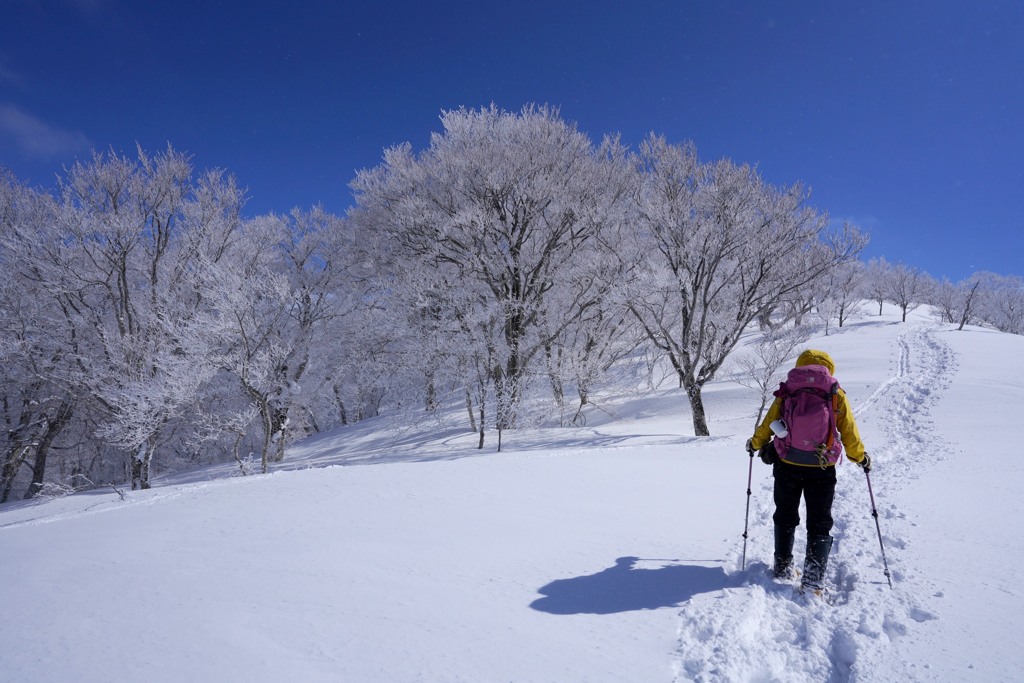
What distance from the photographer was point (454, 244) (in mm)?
16047

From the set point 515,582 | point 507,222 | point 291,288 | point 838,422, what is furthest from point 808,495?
point 291,288

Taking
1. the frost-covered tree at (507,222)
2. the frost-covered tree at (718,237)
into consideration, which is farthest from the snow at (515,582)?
the frost-covered tree at (507,222)

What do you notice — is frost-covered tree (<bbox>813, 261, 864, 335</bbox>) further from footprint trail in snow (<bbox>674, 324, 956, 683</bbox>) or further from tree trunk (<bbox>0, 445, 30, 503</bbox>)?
tree trunk (<bbox>0, 445, 30, 503</bbox>)

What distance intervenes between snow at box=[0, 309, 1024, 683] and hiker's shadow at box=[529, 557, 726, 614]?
0.07 feet

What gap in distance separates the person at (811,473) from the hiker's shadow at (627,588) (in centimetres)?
57

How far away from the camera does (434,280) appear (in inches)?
624

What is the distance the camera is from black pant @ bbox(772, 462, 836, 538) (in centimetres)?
334

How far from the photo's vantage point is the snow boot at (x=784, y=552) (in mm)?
3381

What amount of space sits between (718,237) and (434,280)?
356 inches

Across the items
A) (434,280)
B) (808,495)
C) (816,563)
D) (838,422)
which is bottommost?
(816,563)

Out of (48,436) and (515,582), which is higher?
(515,582)

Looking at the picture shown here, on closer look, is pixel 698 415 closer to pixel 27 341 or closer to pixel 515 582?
pixel 515 582

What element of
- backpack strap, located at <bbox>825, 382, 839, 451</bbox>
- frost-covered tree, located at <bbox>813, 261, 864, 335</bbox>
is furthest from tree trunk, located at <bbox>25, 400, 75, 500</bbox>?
frost-covered tree, located at <bbox>813, 261, 864, 335</bbox>

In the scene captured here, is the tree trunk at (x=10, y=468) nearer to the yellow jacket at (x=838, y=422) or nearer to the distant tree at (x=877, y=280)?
the yellow jacket at (x=838, y=422)
